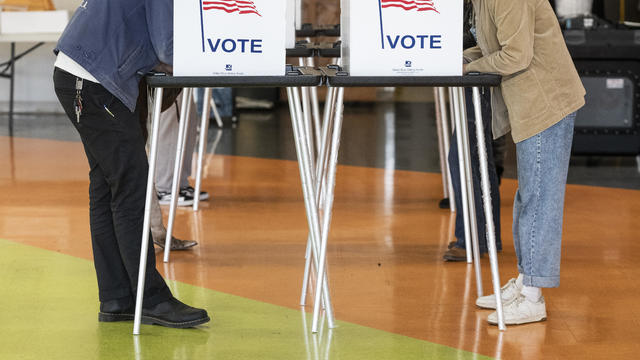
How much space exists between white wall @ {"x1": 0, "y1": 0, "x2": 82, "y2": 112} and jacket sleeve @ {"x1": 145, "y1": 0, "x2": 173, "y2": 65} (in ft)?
22.3

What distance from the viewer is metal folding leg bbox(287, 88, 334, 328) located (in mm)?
2812

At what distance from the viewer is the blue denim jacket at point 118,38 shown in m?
2.71

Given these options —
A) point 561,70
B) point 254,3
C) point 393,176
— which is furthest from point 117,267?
point 393,176

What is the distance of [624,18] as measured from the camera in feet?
24.2


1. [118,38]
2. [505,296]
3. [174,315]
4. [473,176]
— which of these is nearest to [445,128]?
[473,176]

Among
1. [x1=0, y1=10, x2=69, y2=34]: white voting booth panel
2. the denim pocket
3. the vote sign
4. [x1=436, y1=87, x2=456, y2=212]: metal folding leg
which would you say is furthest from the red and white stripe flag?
[x1=0, y1=10, x2=69, y2=34]: white voting booth panel

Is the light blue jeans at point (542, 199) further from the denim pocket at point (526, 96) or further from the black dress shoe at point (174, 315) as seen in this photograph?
the black dress shoe at point (174, 315)

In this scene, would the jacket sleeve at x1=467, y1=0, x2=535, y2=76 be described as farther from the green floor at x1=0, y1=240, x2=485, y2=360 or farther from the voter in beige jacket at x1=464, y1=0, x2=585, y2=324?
the green floor at x1=0, y1=240, x2=485, y2=360

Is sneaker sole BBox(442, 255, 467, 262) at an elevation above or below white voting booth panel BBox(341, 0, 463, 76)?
below

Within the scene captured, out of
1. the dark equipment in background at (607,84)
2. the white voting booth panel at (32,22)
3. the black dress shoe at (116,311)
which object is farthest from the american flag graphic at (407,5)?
the white voting booth panel at (32,22)

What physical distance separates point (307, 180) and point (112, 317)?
0.76m

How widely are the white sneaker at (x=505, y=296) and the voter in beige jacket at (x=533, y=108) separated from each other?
96mm

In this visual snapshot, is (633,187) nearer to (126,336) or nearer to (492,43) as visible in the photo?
(492,43)

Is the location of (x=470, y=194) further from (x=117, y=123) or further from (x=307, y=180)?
(x=117, y=123)
